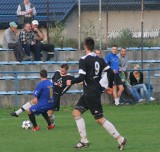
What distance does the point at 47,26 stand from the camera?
26.0m

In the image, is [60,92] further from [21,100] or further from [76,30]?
[76,30]

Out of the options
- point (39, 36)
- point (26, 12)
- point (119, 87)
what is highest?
point (26, 12)

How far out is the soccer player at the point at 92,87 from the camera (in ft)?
42.6

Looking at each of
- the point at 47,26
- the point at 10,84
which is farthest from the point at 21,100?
the point at 47,26

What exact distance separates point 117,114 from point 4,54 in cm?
554

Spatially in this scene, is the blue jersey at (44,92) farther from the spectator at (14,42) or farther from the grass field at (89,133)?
the spectator at (14,42)

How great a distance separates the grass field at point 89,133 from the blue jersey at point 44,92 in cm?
69

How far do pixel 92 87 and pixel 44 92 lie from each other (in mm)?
3851

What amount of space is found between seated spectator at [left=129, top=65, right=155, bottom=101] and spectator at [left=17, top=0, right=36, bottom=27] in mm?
4159

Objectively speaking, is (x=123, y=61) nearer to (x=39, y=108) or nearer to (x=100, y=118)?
(x=39, y=108)

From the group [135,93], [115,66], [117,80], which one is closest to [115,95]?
[117,80]

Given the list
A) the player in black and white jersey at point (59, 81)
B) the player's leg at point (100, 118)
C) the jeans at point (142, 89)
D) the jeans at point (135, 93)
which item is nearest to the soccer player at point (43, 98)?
the player in black and white jersey at point (59, 81)

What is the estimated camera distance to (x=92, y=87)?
43.4 ft

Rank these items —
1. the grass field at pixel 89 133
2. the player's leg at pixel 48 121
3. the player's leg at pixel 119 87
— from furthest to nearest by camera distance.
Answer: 1. the player's leg at pixel 119 87
2. the player's leg at pixel 48 121
3. the grass field at pixel 89 133
